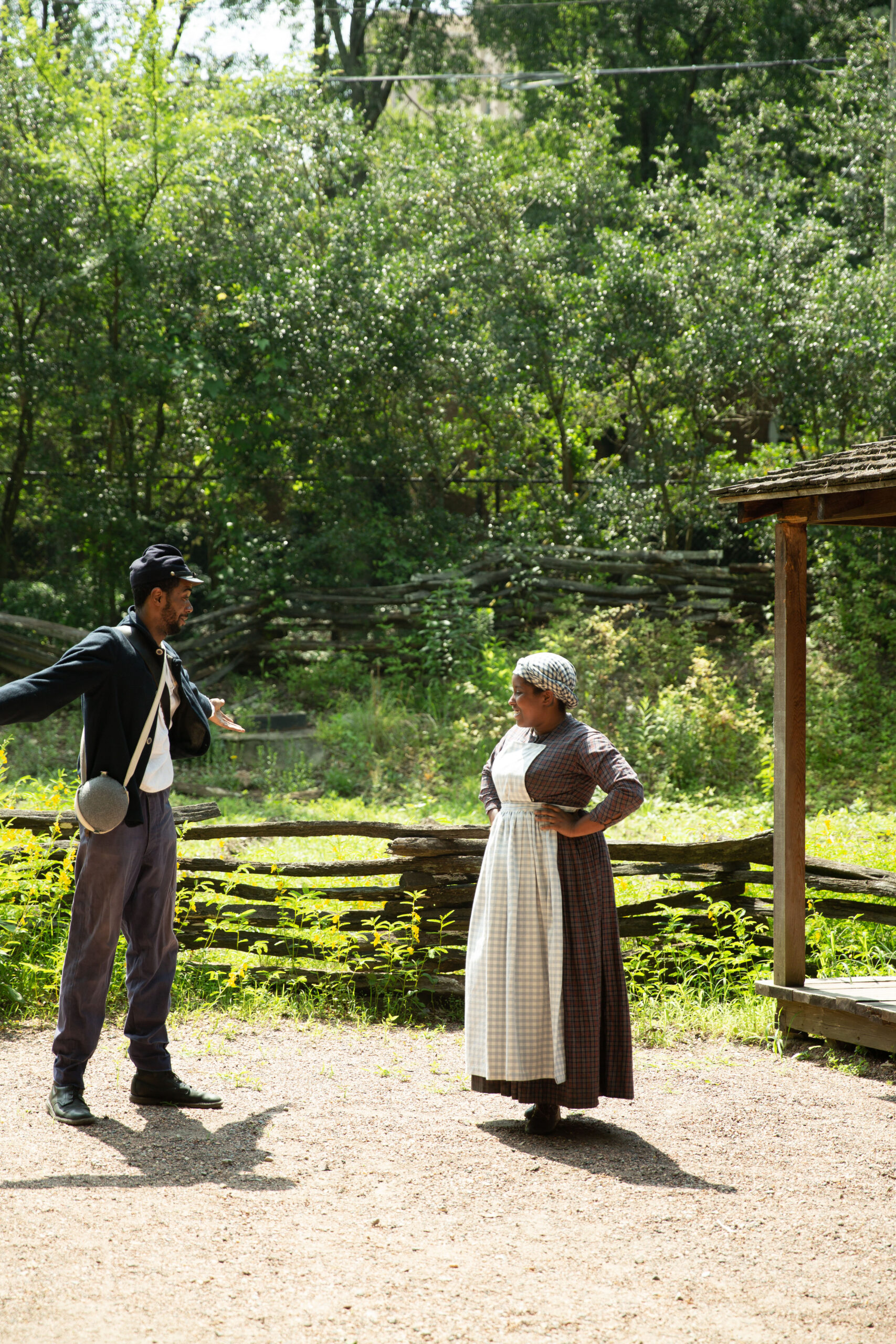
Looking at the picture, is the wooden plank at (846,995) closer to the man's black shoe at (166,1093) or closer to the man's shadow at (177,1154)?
the man's shadow at (177,1154)

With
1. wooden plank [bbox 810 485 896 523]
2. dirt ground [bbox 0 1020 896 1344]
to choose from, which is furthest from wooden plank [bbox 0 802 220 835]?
wooden plank [bbox 810 485 896 523]

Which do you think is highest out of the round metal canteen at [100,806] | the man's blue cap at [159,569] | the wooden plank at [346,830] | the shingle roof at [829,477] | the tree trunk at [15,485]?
the tree trunk at [15,485]

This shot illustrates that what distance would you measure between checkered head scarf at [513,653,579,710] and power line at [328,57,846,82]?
47.4 feet

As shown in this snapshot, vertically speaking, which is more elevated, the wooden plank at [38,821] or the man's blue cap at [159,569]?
the man's blue cap at [159,569]

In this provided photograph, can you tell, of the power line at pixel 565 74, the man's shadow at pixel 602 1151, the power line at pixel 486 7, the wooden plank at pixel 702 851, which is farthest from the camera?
the power line at pixel 486 7

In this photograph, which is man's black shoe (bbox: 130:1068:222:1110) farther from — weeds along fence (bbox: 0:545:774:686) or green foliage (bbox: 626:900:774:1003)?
weeds along fence (bbox: 0:545:774:686)

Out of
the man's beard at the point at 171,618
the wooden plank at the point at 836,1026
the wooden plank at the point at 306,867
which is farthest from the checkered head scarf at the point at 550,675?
the wooden plank at the point at 836,1026

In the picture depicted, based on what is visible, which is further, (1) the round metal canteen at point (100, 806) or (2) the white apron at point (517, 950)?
(2) the white apron at point (517, 950)

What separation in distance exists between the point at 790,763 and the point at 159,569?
10.3ft

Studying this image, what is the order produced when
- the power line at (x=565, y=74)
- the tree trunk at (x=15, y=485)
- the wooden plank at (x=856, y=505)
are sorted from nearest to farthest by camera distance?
the wooden plank at (x=856, y=505), the tree trunk at (x=15, y=485), the power line at (x=565, y=74)

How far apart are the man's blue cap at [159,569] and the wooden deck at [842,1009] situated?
133 inches

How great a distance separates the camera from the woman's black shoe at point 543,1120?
Result: 14.1ft

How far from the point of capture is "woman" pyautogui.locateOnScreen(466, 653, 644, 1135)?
416 cm

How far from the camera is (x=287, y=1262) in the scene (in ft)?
10.5
